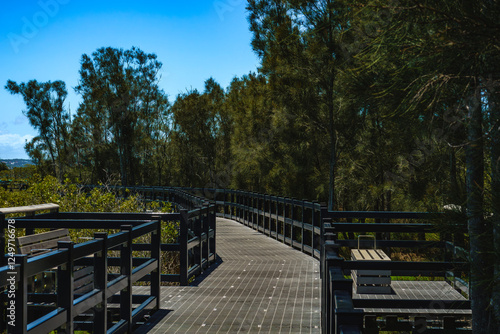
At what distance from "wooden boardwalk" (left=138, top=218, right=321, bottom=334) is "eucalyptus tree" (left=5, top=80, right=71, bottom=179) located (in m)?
52.3

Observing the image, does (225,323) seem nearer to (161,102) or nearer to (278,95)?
(278,95)

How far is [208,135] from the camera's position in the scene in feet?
157

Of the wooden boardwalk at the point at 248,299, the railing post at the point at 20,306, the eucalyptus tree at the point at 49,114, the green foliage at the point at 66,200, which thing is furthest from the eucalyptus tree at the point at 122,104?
the railing post at the point at 20,306

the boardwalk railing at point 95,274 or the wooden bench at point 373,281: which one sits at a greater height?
the boardwalk railing at point 95,274

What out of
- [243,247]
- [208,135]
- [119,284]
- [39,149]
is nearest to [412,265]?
[119,284]

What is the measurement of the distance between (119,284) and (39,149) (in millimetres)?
61091

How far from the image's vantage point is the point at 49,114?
60.0 m

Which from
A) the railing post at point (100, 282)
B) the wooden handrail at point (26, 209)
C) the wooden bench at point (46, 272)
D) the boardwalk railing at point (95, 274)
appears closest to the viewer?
the boardwalk railing at point (95, 274)

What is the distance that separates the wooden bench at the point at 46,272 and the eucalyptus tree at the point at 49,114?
54.0 m

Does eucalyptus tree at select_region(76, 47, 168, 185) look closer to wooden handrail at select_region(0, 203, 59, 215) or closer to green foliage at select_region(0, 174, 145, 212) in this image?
green foliage at select_region(0, 174, 145, 212)

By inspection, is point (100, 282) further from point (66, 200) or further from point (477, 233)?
point (66, 200)

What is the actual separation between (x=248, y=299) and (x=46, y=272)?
2.87 m

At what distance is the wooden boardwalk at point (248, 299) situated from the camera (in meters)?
6.29

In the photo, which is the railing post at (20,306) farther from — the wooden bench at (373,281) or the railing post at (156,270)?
the wooden bench at (373,281)
